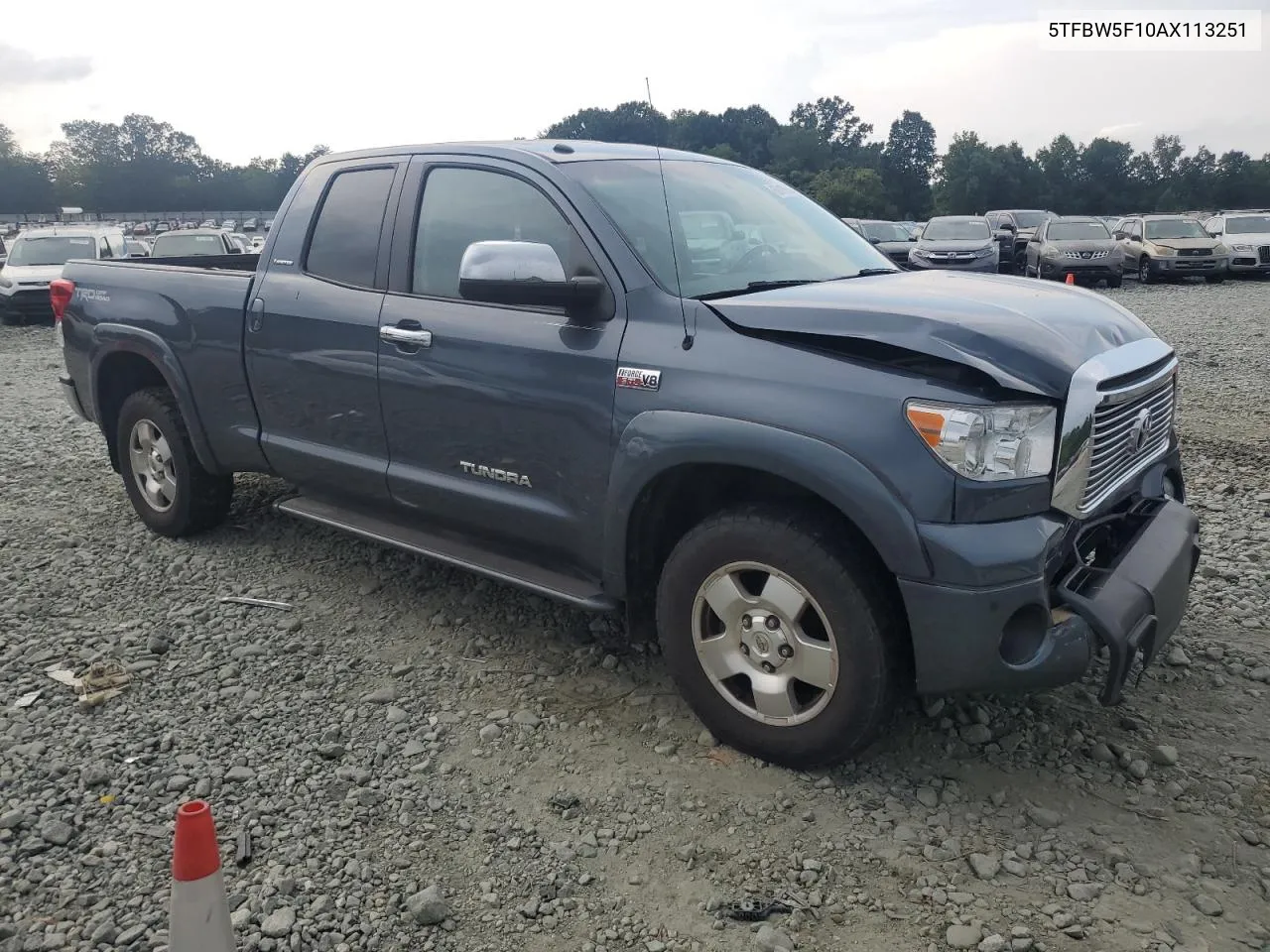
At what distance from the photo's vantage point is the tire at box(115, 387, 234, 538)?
201 inches

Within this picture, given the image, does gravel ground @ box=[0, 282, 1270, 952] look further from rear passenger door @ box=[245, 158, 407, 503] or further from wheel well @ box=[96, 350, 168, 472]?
wheel well @ box=[96, 350, 168, 472]

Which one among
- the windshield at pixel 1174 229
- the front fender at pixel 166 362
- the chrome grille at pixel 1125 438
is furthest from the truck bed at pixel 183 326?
the windshield at pixel 1174 229

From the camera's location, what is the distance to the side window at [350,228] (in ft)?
13.5

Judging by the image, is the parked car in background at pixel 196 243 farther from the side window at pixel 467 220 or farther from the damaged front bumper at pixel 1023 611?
the damaged front bumper at pixel 1023 611

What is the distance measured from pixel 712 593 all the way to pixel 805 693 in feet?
1.40

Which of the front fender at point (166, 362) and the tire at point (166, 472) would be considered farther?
the tire at point (166, 472)

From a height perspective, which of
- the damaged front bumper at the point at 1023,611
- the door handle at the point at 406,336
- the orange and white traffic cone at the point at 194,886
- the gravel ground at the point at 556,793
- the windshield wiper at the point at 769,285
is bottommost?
the gravel ground at the point at 556,793

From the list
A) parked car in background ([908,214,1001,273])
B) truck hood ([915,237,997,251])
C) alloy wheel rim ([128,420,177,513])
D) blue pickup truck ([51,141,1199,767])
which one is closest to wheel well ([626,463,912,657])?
blue pickup truck ([51,141,1199,767])

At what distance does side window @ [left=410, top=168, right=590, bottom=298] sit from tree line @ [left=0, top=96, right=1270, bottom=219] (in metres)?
37.8

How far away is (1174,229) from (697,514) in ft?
72.3

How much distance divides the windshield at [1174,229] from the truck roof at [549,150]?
20.5 metres

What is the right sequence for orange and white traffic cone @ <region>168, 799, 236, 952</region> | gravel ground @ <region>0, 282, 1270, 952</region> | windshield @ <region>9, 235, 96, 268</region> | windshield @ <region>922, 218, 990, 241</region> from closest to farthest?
1. orange and white traffic cone @ <region>168, 799, 236, 952</region>
2. gravel ground @ <region>0, 282, 1270, 952</region>
3. windshield @ <region>9, 235, 96, 268</region>
4. windshield @ <region>922, 218, 990, 241</region>

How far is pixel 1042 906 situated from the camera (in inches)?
100

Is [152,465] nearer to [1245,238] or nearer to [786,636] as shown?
[786,636]
